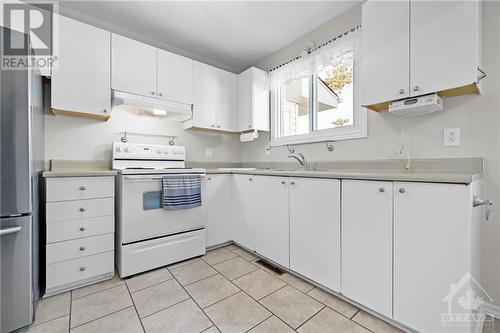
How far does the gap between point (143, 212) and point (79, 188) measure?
514mm

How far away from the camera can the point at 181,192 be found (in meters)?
2.12

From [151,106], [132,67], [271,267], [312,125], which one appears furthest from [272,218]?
[132,67]

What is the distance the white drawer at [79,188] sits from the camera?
162cm

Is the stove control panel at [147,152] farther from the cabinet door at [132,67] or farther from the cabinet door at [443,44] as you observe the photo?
the cabinet door at [443,44]

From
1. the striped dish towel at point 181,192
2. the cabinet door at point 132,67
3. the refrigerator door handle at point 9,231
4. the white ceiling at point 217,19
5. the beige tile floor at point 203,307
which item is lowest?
the beige tile floor at point 203,307

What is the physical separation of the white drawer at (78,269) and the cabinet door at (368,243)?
1.88m

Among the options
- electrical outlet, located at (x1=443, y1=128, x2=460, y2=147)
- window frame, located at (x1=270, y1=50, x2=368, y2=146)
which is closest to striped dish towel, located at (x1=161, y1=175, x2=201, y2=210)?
window frame, located at (x1=270, y1=50, x2=368, y2=146)

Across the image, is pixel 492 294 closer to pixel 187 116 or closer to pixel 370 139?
pixel 370 139

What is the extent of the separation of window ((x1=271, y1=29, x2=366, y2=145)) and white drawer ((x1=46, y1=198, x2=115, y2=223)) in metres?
1.99

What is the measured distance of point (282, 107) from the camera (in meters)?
2.95

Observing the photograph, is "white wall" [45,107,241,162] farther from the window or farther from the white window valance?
the white window valance

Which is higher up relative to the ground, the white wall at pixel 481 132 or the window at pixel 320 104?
the window at pixel 320 104
